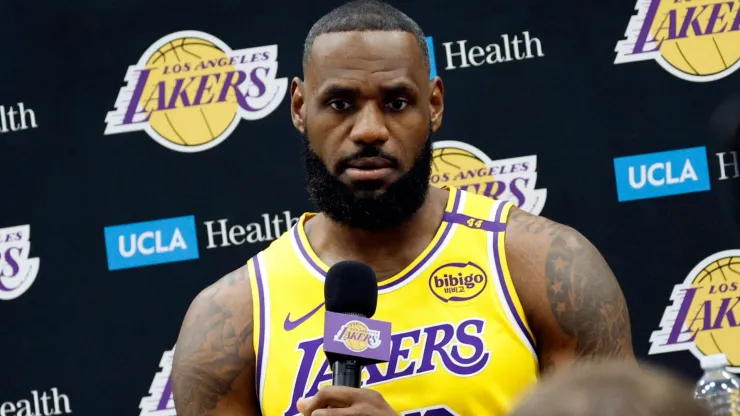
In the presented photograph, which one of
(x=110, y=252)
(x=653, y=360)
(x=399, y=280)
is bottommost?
(x=653, y=360)

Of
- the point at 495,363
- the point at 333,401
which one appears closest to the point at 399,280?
the point at 495,363

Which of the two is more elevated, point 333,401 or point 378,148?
point 378,148

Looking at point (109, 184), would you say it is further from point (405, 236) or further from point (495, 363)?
point (495, 363)

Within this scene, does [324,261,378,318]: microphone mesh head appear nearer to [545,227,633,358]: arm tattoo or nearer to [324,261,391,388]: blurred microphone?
[324,261,391,388]: blurred microphone

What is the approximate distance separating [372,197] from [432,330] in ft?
0.96

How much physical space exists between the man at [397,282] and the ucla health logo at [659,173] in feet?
2.98

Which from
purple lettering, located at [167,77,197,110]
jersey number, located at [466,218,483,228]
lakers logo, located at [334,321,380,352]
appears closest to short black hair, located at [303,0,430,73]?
jersey number, located at [466,218,483,228]

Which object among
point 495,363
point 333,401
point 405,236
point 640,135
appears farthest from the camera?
point 640,135

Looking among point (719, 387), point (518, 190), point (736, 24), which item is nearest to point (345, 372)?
point (719, 387)

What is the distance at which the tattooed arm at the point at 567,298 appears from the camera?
240cm

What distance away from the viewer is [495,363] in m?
2.40

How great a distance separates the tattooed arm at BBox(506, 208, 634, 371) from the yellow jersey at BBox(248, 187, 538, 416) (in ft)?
0.09

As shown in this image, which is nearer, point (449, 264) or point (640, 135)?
point (449, 264)

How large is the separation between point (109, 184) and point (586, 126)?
1.35 m
